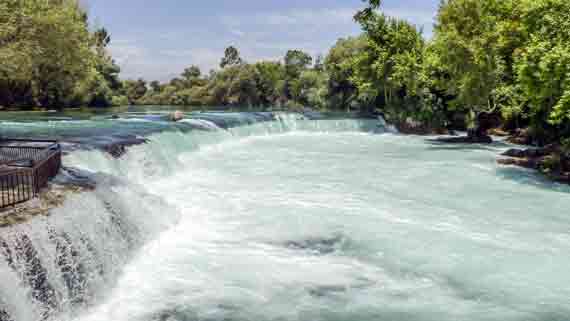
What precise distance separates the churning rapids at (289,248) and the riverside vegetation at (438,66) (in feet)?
12.7

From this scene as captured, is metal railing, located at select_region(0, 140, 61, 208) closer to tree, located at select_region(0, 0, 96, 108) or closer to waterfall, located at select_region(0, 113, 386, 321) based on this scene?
waterfall, located at select_region(0, 113, 386, 321)

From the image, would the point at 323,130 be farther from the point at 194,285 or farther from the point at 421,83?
the point at 194,285

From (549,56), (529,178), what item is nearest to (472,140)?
(529,178)

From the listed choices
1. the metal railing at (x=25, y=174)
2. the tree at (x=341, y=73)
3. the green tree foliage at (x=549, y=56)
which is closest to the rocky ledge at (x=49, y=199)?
the metal railing at (x=25, y=174)

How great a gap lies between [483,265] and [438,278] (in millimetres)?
1249

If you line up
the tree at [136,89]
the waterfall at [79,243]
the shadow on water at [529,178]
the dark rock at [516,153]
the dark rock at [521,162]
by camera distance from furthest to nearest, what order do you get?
the tree at [136,89]
the dark rock at [516,153]
the dark rock at [521,162]
the shadow on water at [529,178]
the waterfall at [79,243]

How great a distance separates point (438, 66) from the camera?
29562 mm

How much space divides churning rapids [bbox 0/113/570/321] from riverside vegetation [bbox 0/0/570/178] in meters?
3.86

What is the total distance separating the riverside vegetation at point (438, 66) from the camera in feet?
53.3

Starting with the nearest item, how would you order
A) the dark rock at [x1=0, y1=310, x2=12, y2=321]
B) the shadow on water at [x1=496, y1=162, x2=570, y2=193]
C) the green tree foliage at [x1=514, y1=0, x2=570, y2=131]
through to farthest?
the dark rock at [x1=0, y1=310, x2=12, y2=321] < the green tree foliage at [x1=514, y1=0, x2=570, y2=131] < the shadow on water at [x1=496, y1=162, x2=570, y2=193]

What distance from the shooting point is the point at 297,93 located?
81.5 m

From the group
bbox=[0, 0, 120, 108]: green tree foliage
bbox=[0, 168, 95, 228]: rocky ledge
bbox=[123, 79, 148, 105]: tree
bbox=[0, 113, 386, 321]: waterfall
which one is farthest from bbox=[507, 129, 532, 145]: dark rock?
bbox=[123, 79, 148, 105]: tree

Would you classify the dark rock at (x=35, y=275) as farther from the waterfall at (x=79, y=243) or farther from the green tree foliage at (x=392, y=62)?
the green tree foliage at (x=392, y=62)

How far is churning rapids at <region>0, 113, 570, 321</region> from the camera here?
289 inches
